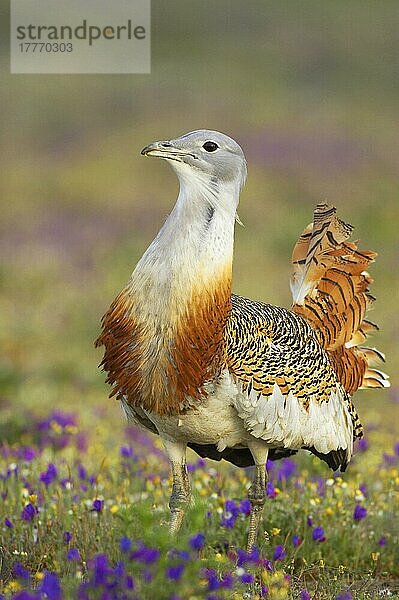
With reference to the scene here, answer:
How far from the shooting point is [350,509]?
4621 millimetres

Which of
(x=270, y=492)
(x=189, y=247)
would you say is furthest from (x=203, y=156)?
(x=270, y=492)

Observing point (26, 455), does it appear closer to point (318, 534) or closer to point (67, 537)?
point (67, 537)

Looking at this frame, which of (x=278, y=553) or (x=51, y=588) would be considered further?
(x=278, y=553)

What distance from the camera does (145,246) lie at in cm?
1273

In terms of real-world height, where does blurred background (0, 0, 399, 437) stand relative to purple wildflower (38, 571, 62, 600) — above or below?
below

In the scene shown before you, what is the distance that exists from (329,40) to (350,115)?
24.9ft

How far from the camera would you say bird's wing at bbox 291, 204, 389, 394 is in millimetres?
4598

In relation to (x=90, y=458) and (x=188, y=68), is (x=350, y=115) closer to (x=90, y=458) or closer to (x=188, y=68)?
(x=188, y=68)

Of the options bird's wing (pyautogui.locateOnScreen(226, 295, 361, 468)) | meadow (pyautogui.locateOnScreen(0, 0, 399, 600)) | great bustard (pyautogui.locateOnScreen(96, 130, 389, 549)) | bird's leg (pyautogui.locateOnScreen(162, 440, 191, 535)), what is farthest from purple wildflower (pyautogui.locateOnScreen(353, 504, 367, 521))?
bird's leg (pyautogui.locateOnScreen(162, 440, 191, 535))

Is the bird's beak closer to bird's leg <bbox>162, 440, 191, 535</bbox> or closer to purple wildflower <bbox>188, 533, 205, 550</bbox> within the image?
bird's leg <bbox>162, 440, 191, 535</bbox>

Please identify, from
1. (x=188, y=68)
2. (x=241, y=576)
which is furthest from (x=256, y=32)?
(x=241, y=576)

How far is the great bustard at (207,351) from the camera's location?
3.62 meters

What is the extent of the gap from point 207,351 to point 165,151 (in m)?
0.72

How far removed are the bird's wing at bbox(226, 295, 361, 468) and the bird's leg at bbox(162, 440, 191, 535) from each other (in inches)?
13.5
